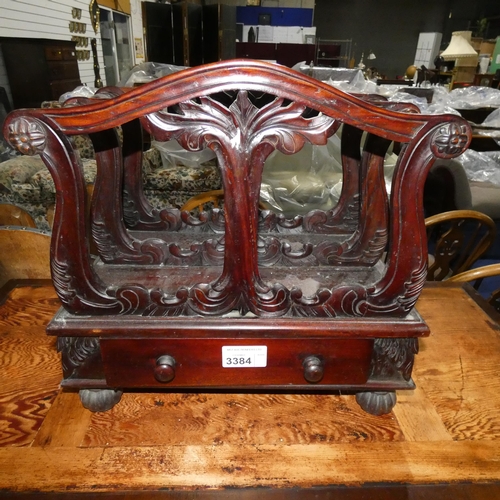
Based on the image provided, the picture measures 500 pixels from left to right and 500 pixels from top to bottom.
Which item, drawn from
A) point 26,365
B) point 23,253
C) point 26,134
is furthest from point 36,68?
point 26,134

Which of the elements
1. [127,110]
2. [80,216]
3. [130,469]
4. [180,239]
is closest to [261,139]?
[127,110]

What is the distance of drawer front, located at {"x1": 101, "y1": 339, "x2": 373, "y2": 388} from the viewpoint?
706 millimetres

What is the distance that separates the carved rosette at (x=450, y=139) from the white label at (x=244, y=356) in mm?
425

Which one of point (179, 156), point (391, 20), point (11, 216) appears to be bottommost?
point (179, 156)

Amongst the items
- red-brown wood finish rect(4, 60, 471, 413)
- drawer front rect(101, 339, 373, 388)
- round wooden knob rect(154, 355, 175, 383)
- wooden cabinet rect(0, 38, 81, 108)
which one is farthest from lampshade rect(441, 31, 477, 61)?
round wooden knob rect(154, 355, 175, 383)

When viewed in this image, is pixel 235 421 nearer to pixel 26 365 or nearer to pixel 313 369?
pixel 313 369

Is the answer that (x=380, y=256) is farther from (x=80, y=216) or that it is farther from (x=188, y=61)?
(x=188, y=61)

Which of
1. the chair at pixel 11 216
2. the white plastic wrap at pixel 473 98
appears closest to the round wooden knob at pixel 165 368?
the chair at pixel 11 216

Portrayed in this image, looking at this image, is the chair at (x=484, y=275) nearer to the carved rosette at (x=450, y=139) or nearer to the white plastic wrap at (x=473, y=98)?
the carved rosette at (x=450, y=139)

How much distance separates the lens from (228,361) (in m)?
0.72

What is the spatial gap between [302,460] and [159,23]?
530 cm

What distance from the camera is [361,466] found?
26.1 inches

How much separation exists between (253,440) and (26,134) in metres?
0.61

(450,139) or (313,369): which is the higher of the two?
(450,139)
